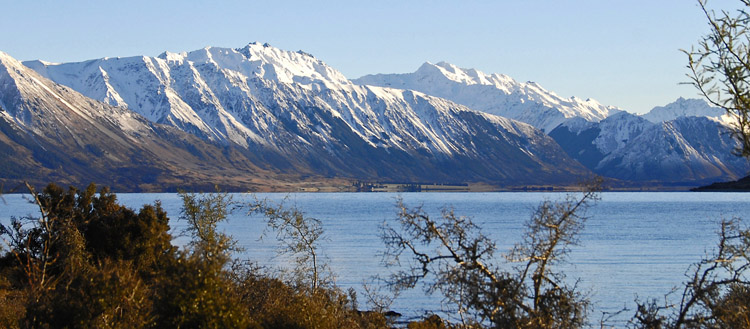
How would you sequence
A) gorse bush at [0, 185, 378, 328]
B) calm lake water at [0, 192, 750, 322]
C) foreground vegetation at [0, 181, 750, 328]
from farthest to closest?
calm lake water at [0, 192, 750, 322], gorse bush at [0, 185, 378, 328], foreground vegetation at [0, 181, 750, 328]

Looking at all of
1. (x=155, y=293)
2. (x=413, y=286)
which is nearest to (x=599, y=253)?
(x=155, y=293)

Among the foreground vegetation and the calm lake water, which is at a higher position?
the foreground vegetation

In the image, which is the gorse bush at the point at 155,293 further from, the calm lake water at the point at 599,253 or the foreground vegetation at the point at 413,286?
the calm lake water at the point at 599,253

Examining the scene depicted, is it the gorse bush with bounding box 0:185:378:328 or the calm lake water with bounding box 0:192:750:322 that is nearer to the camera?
the gorse bush with bounding box 0:185:378:328

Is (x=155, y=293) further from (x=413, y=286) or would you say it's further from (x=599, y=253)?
(x=599, y=253)

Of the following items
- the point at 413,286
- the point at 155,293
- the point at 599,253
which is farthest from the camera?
the point at 599,253


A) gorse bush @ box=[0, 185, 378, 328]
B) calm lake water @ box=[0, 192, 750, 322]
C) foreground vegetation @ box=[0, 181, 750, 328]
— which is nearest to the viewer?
foreground vegetation @ box=[0, 181, 750, 328]

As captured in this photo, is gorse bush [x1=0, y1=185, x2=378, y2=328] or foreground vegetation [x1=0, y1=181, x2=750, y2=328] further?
gorse bush [x1=0, y1=185, x2=378, y2=328]

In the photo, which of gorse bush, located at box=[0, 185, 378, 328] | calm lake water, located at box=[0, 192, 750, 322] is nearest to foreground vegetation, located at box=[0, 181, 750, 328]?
gorse bush, located at box=[0, 185, 378, 328]

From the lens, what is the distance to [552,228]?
21.5 m

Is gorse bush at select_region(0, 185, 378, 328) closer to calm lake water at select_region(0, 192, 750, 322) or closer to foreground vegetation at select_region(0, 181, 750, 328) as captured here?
foreground vegetation at select_region(0, 181, 750, 328)

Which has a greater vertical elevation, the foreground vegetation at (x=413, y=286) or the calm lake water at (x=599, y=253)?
the foreground vegetation at (x=413, y=286)

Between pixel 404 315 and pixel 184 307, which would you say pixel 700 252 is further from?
pixel 184 307

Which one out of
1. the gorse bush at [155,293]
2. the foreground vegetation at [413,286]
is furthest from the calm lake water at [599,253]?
the foreground vegetation at [413,286]
